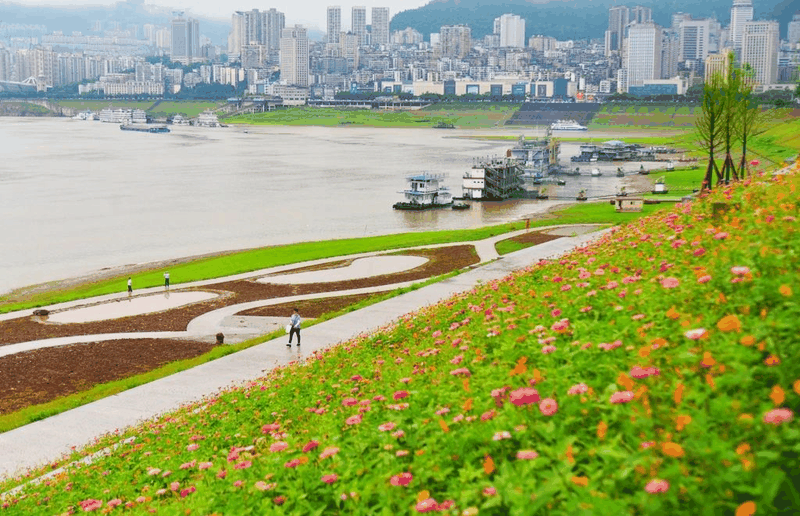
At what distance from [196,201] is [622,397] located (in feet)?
215

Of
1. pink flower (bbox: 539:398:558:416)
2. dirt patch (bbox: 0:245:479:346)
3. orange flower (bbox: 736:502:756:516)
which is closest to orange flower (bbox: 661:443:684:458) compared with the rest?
orange flower (bbox: 736:502:756:516)

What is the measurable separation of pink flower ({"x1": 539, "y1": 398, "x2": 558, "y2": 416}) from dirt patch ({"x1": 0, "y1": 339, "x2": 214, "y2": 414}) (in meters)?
14.1

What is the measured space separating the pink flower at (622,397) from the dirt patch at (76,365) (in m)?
14.8

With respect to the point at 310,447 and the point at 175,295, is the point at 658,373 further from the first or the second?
the point at 175,295

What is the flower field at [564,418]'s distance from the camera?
18.7 feet

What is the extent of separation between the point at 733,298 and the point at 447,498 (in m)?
2.83

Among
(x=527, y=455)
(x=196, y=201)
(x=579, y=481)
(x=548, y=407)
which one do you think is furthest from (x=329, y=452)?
(x=196, y=201)

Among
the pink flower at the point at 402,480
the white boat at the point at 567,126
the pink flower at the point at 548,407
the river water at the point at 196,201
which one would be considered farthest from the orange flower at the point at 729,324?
the white boat at the point at 567,126

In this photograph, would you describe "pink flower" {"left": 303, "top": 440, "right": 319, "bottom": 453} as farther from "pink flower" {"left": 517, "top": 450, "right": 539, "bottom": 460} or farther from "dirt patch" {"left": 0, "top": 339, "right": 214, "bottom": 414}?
"dirt patch" {"left": 0, "top": 339, "right": 214, "bottom": 414}

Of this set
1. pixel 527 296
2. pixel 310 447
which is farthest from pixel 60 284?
pixel 310 447

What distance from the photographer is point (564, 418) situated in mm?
7031

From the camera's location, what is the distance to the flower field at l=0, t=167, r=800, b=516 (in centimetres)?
571

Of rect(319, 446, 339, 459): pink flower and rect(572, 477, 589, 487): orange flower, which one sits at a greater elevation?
rect(572, 477, 589, 487): orange flower

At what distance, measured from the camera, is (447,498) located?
6.81 metres
